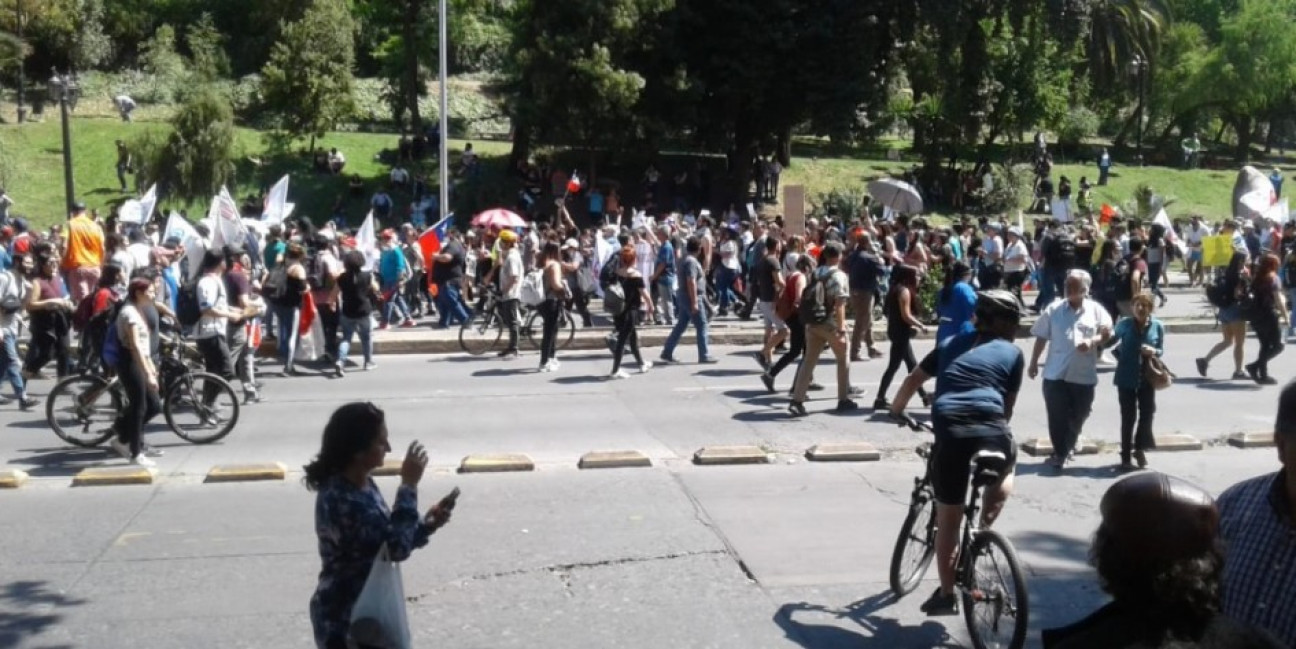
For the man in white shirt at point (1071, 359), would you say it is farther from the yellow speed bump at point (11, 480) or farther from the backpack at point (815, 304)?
the yellow speed bump at point (11, 480)

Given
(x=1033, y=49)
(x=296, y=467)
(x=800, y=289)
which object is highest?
(x=1033, y=49)

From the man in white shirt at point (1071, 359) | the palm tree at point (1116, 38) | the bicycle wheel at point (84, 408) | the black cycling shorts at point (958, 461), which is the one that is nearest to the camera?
the black cycling shorts at point (958, 461)

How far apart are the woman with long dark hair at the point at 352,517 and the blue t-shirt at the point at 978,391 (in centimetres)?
281

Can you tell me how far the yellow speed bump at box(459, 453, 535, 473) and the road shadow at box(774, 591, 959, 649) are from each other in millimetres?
3827

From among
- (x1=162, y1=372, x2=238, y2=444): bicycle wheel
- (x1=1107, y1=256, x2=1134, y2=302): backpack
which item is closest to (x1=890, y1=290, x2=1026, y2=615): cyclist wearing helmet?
(x1=162, y1=372, x2=238, y2=444): bicycle wheel

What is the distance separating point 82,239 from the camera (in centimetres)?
1697

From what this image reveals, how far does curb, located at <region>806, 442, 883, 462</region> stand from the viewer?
1116 centimetres

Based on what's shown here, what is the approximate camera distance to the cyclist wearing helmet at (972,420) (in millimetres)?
6535

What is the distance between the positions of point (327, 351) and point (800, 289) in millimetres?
6050

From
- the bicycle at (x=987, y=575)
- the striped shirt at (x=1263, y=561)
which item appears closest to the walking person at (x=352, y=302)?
the bicycle at (x=987, y=575)

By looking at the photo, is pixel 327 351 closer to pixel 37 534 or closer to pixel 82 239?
pixel 82 239

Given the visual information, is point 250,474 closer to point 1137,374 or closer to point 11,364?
point 11,364

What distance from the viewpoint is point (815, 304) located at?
1316cm

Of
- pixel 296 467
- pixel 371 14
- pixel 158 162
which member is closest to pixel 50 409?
pixel 296 467
